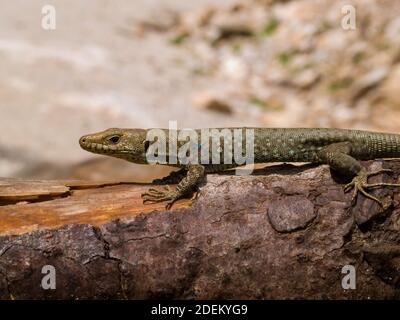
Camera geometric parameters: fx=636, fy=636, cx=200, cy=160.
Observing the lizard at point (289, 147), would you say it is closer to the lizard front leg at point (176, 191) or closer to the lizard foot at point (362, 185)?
the lizard front leg at point (176, 191)

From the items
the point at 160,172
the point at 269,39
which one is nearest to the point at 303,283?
the point at 160,172

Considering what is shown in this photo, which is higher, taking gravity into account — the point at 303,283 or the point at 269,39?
the point at 269,39

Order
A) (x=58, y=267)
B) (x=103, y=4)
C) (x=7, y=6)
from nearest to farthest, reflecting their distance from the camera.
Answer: (x=58, y=267)
(x=7, y=6)
(x=103, y=4)

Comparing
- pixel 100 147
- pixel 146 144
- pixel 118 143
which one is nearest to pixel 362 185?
pixel 146 144

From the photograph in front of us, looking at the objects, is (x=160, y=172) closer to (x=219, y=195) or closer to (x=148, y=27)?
(x=219, y=195)

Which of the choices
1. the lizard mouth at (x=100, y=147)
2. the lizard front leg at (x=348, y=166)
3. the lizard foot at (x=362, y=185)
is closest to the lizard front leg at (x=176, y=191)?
the lizard mouth at (x=100, y=147)
